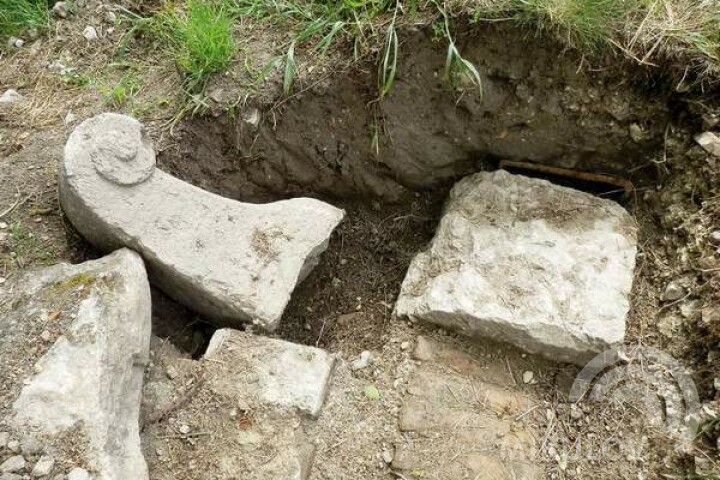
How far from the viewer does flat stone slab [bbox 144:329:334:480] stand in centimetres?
200

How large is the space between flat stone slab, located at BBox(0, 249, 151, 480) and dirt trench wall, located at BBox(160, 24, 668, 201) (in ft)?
2.31

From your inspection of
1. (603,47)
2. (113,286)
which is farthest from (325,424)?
(603,47)

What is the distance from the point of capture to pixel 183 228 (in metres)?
2.23

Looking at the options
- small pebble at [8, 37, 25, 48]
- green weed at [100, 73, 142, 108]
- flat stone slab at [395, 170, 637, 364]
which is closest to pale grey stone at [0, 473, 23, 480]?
flat stone slab at [395, 170, 637, 364]

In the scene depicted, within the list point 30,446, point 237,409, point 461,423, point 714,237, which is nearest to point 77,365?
point 30,446

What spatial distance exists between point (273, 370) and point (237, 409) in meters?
0.18

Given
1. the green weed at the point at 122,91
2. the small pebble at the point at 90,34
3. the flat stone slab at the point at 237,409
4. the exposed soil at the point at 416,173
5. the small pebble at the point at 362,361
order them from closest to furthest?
the flat stone slab at the point at 237,409
the exposed soil at the point at 416,173
the small pebble at the point at 362,361
the green weed at the point at 122,91
the small pebble at the point at 90,34

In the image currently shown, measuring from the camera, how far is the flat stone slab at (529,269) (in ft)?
7.34

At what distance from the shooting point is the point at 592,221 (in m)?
2.48

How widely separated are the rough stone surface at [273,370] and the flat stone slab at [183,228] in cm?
10

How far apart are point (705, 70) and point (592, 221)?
0.70 m

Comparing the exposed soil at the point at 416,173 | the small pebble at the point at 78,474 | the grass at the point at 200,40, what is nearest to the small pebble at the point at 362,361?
the exposed soil at the point at 416,173

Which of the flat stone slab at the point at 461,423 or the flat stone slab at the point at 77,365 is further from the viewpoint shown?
the flat stone slab at the point at 461,423

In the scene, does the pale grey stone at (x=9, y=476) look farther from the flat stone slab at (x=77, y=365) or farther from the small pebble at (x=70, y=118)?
the small pebble at (x=70, y=118)
